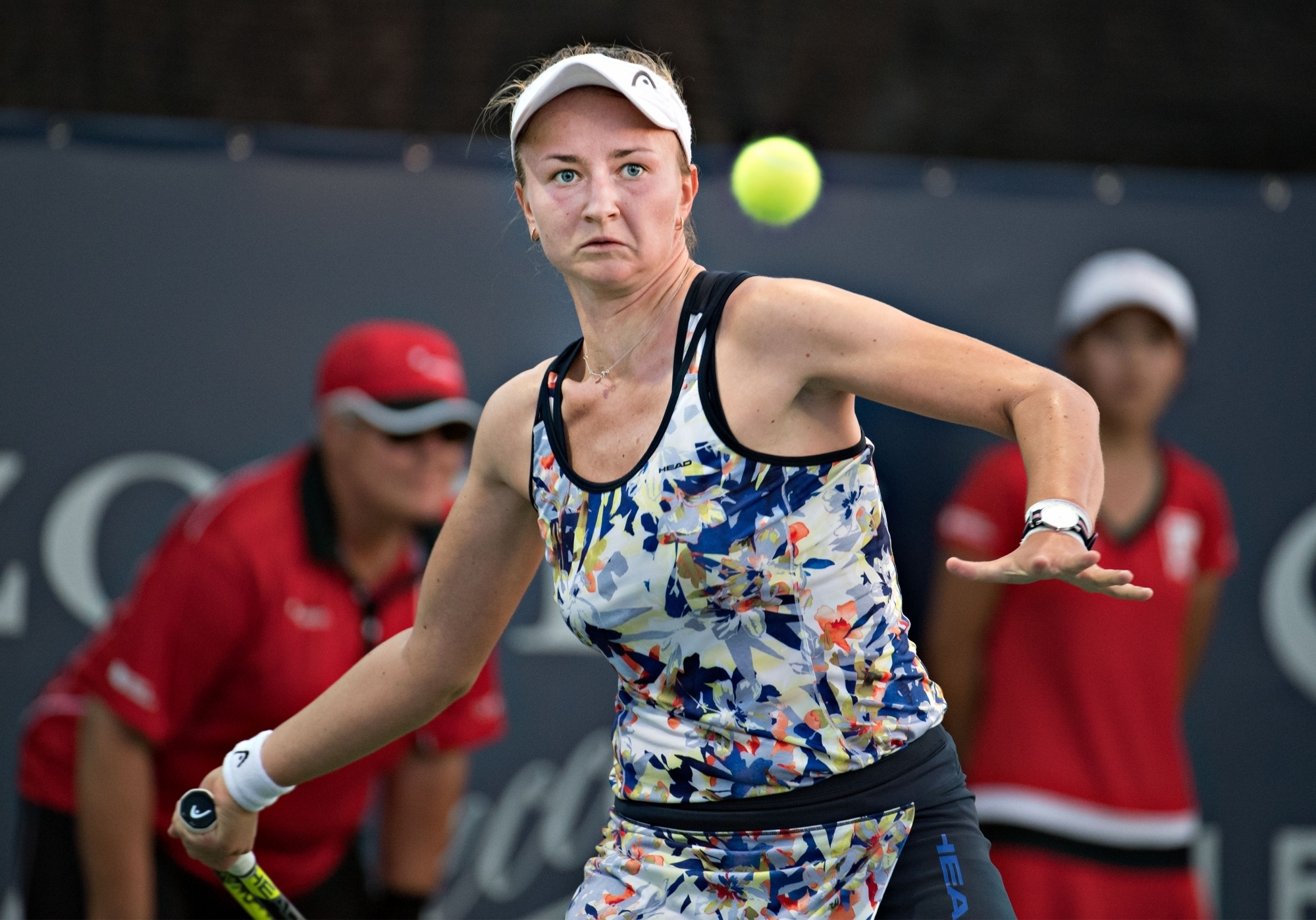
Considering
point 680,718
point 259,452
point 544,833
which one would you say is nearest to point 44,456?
point 259,452

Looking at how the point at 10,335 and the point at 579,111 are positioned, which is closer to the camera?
the point at 579,111

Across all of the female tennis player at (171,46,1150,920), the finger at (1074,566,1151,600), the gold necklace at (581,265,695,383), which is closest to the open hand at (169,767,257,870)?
the female tennis player at (171,46,1150,920)

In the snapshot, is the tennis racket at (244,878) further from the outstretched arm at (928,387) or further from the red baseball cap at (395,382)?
the red baseball cap at (395,382)

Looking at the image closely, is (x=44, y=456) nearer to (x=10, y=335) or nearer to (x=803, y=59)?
(x=10, y=335)

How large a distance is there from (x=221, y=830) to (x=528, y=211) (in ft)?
3.38

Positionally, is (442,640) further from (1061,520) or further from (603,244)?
(1061,520)

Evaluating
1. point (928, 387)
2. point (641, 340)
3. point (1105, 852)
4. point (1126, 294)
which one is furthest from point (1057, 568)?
point (1126, 294)

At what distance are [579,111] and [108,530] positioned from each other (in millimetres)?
2438

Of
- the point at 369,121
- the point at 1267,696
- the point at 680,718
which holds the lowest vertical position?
the point at 1267,696

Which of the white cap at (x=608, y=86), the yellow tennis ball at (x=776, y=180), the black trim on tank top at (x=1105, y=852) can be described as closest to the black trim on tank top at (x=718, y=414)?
the white cap at (x=608, y=86)

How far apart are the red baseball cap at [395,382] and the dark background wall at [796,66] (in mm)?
818

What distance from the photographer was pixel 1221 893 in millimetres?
4188

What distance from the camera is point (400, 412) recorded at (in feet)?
11.4

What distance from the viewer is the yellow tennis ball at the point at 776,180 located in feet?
8.38
